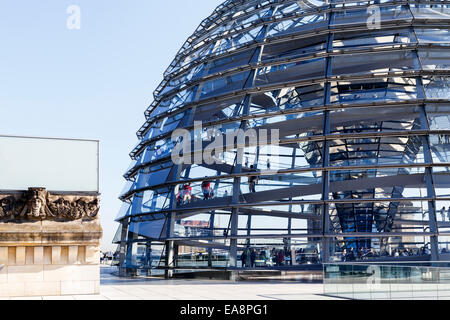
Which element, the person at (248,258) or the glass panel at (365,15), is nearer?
the person at (248,258)

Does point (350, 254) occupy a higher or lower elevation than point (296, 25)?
lower

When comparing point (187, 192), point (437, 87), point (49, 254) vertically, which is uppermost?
point (437, 87)

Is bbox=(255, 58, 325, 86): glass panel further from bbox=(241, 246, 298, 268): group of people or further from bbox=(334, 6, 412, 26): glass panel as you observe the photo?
bbox=(241, 246, 298, 268): group of people

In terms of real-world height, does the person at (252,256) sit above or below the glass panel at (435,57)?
below

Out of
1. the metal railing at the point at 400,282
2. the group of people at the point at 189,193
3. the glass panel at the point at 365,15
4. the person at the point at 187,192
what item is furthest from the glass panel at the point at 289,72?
the metal railing at the point at 400,282

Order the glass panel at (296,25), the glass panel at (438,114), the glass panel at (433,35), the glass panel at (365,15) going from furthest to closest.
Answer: the glass panel at (296,25) < the glass panel at (365,15) < the glass panel at (433,35) < the glass panel at (438,114)

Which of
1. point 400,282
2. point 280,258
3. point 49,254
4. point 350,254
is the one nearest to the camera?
point 49,254

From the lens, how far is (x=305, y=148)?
25297 mm

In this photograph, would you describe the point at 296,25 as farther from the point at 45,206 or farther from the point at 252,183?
the point at 45,206

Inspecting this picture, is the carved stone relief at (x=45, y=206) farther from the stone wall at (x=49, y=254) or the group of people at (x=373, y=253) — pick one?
the group of people at (x=373, y=253)

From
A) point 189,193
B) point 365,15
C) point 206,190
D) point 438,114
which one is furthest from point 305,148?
point 365,15

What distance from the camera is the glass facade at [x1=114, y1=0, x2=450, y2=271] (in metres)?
21.4

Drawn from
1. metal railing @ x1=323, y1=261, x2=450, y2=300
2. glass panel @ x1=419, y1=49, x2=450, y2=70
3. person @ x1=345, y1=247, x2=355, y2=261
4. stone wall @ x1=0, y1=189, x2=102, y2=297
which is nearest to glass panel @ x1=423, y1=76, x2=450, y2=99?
glass panel @ x1=419, y1=49, x2=450, y2=70

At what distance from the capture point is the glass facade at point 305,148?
70.3 feet
